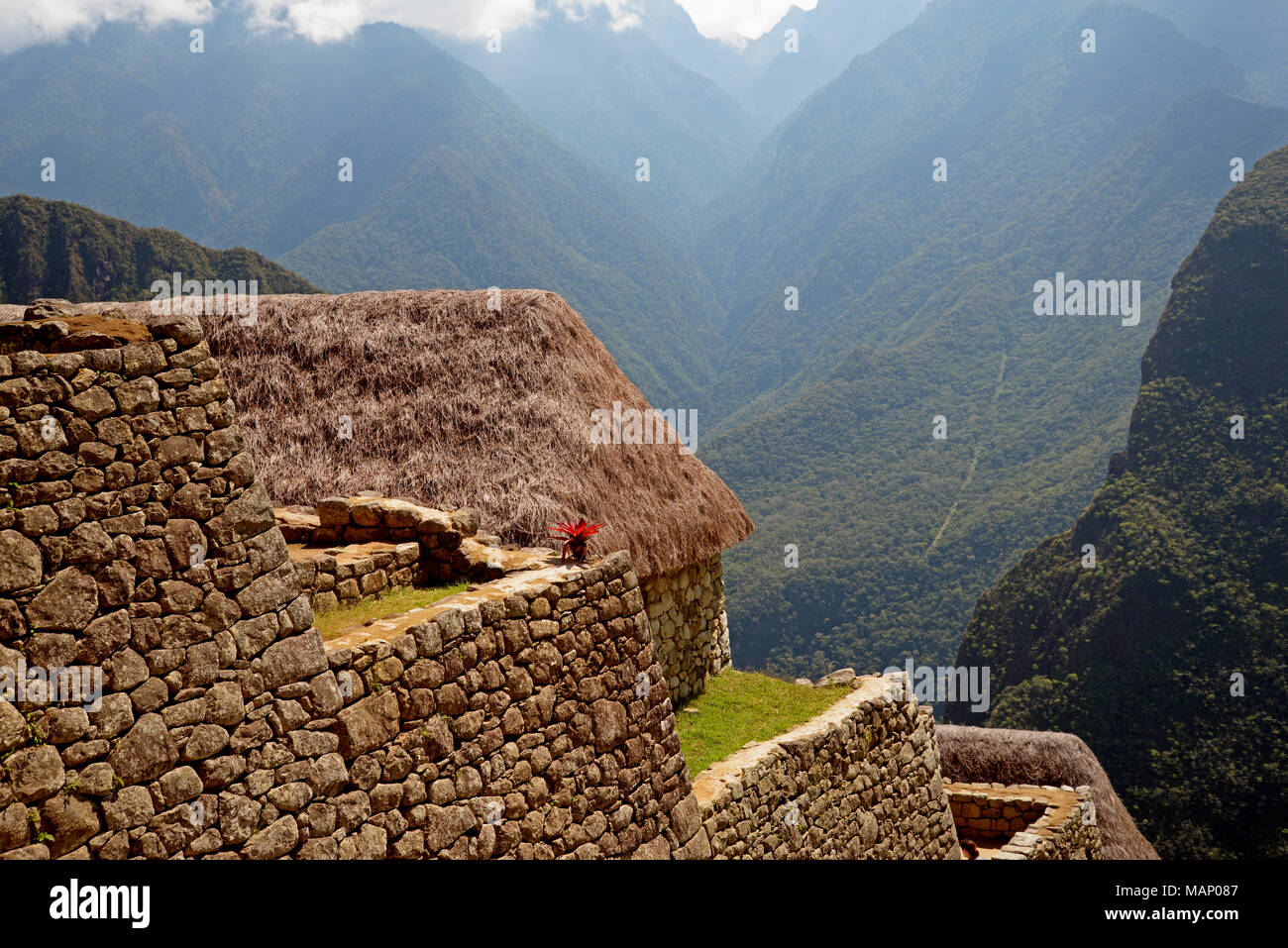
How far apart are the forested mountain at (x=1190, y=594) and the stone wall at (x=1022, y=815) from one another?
806 inches

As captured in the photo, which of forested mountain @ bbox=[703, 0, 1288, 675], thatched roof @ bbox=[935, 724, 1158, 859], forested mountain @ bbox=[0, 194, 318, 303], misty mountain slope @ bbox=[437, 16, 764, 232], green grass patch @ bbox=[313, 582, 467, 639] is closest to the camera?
green grass patch @ bbox=[313, 582, 467, 639]

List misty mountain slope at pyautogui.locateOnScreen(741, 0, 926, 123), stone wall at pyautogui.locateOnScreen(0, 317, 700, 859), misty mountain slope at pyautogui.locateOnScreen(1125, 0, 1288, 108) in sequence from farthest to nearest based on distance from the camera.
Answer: misty mountain slope at pyautogui.locateOnScreen(741, 0, 926, 123) < misty mountain slope at pyautogui.locateOnScreen(1125, 0, 1288, 108) < stone wall at pyautogui.locateOnScreen(0, 317, 700, 859)

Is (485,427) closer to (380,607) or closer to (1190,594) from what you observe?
(380,607)

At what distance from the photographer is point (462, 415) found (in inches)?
313

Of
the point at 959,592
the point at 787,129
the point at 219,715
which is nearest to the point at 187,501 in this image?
the point at 219,715

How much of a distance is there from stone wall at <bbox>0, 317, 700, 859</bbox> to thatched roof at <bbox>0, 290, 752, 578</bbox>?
96.6 inches

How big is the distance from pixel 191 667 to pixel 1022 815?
10040mm

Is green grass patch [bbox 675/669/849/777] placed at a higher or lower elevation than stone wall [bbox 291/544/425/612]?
lower

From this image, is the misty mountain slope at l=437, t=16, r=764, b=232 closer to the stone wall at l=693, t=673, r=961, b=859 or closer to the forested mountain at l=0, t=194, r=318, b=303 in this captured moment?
the forested mountain at l=0, t=194, r=318, b=303

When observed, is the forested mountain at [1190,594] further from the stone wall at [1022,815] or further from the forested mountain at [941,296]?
the stone wall at [1022,815]

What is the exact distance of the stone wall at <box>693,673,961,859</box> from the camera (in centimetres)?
693

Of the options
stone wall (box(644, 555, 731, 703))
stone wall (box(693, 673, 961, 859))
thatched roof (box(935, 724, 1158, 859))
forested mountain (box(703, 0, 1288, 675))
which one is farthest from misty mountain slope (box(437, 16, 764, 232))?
stone wall (box(693, 673, 961, 859))

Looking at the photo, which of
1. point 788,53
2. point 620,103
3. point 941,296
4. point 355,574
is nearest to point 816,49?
point 788,53

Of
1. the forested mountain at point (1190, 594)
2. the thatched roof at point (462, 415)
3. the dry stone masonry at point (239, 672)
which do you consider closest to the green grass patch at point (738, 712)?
the thatched roof at point (462, 415)
